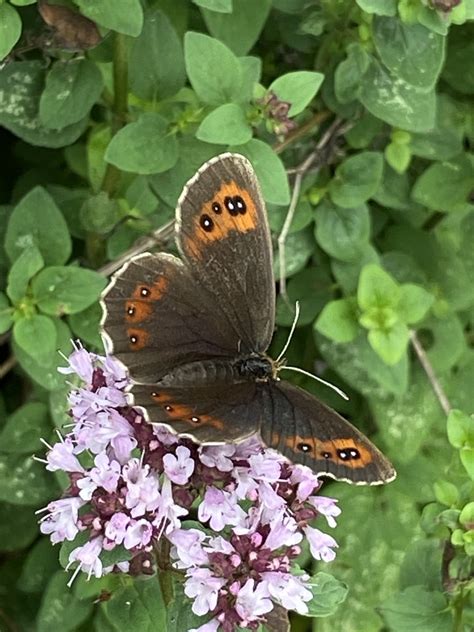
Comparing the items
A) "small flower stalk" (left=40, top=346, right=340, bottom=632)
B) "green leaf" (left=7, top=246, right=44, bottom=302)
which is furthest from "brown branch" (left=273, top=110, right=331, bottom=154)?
"small flower stalk" (left=40, top=346, right=340, bottom=632)

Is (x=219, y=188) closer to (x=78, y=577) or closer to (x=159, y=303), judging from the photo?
(x=159, y=303)

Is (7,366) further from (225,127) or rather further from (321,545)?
(321,545)

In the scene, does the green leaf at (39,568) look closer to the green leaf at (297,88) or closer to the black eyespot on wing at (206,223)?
the black eyespot on wing at (206,223)

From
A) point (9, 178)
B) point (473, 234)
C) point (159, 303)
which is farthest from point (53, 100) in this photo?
point (473, 234)

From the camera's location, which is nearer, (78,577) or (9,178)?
(78,577)

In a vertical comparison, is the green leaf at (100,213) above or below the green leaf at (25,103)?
below

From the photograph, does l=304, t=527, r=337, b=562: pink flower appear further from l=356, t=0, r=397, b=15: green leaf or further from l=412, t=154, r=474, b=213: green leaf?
l=412, t=154, r=474, b=213: green leaf

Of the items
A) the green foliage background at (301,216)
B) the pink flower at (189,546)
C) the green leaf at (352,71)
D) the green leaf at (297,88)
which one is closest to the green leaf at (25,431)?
the green foliage background at (301,216)
